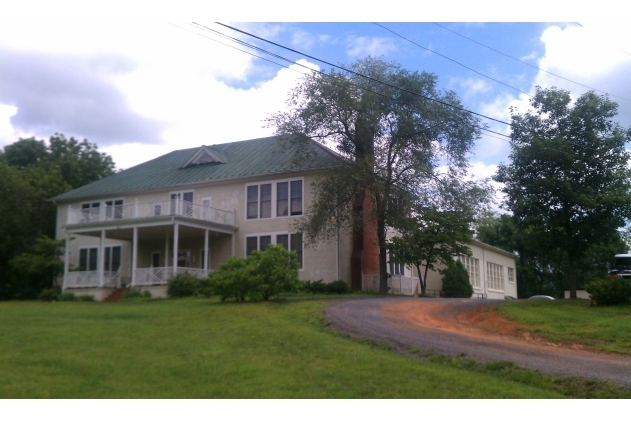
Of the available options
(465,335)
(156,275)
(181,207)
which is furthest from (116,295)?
(465,335)

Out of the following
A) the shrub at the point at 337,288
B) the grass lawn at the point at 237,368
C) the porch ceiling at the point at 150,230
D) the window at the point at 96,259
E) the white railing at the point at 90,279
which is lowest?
the grass lawn at the point at 237,368

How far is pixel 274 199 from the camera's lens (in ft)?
110

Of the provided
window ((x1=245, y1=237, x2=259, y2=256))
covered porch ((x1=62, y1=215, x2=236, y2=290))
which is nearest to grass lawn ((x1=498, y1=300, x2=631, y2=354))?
window ((x1=245, y1=237, x2=259, y2=256))

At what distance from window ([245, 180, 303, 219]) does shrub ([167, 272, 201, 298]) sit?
5.62 metres

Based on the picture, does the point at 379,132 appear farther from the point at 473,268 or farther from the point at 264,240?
the point at 473,268

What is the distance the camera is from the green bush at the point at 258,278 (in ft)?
72.5

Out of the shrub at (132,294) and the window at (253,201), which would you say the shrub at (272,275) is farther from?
the window at (253,201)

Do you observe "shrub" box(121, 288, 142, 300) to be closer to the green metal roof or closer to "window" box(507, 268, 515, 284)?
the green metal roof

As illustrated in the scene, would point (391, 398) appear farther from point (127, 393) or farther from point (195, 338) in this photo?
point (195, 338)

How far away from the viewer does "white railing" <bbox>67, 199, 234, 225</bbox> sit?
33.1 m

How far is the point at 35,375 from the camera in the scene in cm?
1030

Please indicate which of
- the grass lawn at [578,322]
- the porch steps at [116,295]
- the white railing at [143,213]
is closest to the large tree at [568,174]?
the grass lawn at [578,322]

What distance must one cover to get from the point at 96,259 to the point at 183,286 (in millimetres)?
10654

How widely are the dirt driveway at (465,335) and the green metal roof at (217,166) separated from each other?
12.3m
